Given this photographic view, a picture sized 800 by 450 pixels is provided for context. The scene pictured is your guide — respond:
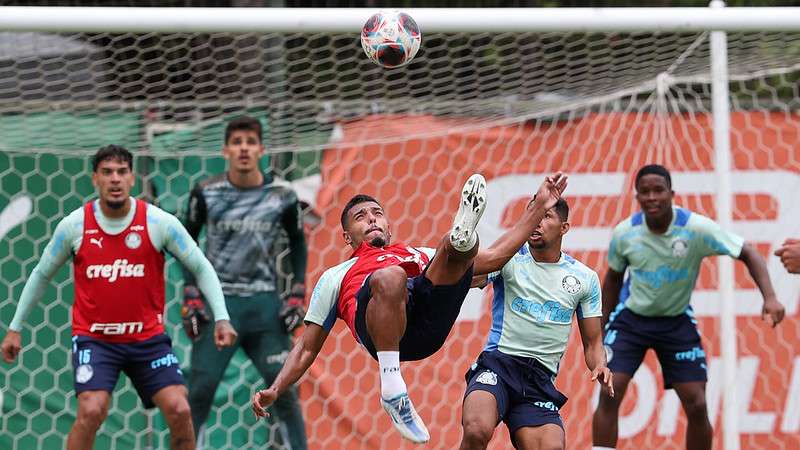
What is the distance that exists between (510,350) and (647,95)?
357cm

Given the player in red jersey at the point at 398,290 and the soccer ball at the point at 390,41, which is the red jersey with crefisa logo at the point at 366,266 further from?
the soccer ball at the point at 390,41

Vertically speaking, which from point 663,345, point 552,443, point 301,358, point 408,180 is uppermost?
point 408,180

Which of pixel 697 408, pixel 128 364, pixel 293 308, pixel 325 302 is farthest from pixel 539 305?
pixel 128 364

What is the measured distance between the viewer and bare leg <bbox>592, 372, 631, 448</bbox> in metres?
6.60

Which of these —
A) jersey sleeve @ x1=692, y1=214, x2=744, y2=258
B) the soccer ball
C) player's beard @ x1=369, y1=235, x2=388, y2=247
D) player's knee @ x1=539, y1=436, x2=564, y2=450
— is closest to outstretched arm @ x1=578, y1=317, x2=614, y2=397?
player's knee @ x1=539, y1=436, x2=564, y2=450

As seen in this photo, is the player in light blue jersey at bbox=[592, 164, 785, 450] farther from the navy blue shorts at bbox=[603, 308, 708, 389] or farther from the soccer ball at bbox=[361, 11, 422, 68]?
the soccer ball at bbox=[361, 11, 422, 68]

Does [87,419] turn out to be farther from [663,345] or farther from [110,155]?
[663,345]

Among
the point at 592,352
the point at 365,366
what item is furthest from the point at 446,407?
the point at 592,352

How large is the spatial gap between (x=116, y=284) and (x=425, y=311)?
1.96 meters

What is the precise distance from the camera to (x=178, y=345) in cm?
755

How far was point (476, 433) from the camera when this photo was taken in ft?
17.1

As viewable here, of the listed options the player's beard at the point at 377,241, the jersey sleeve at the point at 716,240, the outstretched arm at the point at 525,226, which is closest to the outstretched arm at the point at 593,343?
the outstretched arm at the point at 525,226

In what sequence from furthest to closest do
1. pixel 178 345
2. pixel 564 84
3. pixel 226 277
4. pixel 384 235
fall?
1. pixel 564 84
2. pixel 178 345
3. pixel 226 277
4. pixel 384 235

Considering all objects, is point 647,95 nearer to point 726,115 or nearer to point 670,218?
point 726,115
